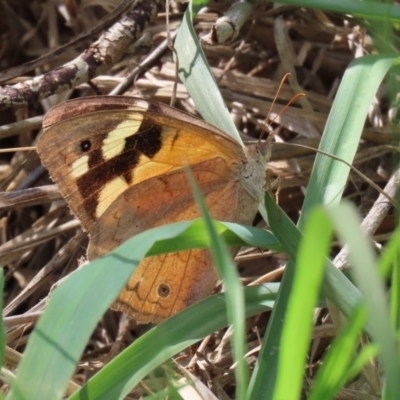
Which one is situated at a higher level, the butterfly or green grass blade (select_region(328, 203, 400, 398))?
green grass blade (select_region(328, 203, 400, 398))

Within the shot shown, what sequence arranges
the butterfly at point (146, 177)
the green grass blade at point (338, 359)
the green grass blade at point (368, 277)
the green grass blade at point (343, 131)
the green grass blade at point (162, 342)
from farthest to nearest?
the butterfly at point (146, 177)
the green grass blade at point (343, 131)
the green grass blade at point (162, 342)
the green grass blade at point (338, 359)
the green grass blade at point (368, 277)

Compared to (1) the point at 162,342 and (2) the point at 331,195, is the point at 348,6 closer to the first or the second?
(2) the point at 331,195

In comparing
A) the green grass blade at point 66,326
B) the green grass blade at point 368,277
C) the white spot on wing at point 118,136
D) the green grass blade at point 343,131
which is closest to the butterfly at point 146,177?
the white spot on wing at point 118,136

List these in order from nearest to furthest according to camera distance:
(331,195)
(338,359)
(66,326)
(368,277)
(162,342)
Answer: (368,277) < (338,359) < (66,326) < (162,342) < (331,195)

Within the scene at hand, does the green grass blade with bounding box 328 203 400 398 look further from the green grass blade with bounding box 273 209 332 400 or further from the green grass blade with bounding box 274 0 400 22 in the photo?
the green grass blade with bounding box 274 0 400 22

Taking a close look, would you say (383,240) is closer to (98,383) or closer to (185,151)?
(185,151)

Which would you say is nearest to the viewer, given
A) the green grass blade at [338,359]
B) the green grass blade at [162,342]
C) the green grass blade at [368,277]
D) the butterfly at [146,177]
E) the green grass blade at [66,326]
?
the green grass blade at [368,277]

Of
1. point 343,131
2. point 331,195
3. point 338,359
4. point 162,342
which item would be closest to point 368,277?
point 338,359

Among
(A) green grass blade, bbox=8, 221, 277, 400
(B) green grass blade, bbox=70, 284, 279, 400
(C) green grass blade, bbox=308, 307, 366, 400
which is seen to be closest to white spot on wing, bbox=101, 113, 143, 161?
(B) green grass blade, bbox=70, 284, 279, 400

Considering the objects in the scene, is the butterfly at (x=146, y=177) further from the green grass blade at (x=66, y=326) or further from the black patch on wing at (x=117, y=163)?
the green grass blade at (x=66, y=326)
